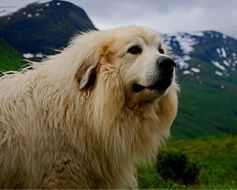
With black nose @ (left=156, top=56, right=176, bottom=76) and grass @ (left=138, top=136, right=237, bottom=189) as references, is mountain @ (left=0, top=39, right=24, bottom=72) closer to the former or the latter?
grass @ (left=138, top=136, right=237, bottom=189)

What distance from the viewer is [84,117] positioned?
935 cm

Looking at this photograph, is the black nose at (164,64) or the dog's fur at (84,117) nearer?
the dog's fur at (84,117)

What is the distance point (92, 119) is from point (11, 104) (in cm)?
142

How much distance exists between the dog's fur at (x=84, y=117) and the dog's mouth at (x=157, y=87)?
3.6 inches

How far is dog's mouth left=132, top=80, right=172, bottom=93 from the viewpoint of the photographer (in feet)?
30.5

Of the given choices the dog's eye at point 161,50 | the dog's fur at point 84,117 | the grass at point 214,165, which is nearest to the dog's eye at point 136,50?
the dog's fur at point 84,117

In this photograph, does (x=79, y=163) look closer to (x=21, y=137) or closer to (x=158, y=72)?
(x=21, y=137)

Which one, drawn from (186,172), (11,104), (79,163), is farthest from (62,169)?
(186,172)

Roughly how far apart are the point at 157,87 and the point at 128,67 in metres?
0.65

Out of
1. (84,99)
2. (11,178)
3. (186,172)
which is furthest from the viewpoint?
(186,172)

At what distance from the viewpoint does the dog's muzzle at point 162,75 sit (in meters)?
9.25

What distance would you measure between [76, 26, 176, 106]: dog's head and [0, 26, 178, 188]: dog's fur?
2 cm

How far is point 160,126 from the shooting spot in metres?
9.96

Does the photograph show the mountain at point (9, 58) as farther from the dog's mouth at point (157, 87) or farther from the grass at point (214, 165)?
the dog's mouth at point (157, 87)
